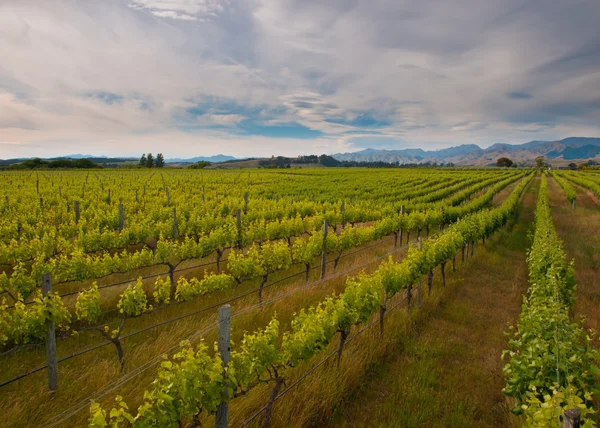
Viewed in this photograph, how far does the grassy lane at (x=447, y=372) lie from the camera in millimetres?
5473

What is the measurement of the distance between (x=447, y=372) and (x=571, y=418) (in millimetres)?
4629

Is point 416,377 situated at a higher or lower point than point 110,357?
lower

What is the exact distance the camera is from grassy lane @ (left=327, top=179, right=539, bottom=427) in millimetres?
5473

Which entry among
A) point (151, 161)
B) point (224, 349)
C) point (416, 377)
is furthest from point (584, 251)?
point (151, 161)

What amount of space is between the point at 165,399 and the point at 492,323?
868cm

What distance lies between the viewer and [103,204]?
20.3 meters

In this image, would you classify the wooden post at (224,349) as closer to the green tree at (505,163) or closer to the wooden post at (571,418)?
the wooden post at (571,418)

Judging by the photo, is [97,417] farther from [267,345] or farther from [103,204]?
[103,204]

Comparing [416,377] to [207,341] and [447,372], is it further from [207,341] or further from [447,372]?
[207,341]

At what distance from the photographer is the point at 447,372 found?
670cm

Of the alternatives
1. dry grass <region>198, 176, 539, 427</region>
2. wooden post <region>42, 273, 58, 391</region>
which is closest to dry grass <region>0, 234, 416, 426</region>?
wooden post <region>42, 273, 58, 391</region>

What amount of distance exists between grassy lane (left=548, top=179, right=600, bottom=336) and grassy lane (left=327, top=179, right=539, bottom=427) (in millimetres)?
1664

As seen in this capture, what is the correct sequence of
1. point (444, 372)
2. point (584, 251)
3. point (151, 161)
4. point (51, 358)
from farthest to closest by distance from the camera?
point (151, 161)
point (584, 251)
point (444, 372)
point (51, 358)

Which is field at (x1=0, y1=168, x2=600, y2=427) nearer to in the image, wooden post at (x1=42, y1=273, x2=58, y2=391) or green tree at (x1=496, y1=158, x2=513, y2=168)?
wooden post at (x1=42, y1=273, x2=58, y2=391)
